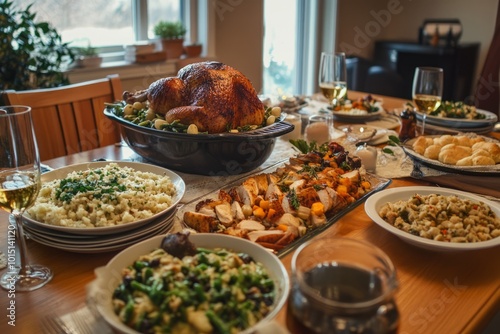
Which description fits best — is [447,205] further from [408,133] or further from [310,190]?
[408,133]

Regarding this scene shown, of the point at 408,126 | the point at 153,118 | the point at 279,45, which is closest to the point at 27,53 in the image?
the point at 153,118

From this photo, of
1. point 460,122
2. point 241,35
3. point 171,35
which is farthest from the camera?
point 241,35

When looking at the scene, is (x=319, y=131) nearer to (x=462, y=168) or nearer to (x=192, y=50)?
Result: (x=462, y=168)

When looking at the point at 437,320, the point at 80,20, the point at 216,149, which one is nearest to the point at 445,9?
the point at 80,20

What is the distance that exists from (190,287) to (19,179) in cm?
41

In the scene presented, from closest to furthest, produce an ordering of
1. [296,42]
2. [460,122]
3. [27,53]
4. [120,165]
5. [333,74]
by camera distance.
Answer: [120,165] → [460,122] → [333,74] → [27,53] → [296,42]

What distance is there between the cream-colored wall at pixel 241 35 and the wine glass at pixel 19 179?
2865 mm

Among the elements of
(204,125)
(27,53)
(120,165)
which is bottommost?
(120,165)

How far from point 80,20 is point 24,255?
7.97 ft

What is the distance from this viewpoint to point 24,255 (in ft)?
3.03

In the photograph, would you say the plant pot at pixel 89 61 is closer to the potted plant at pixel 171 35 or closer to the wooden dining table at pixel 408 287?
the potted plant at pixel 171 35

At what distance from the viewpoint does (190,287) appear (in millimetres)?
733

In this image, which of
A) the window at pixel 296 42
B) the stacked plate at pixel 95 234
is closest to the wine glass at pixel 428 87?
the stacked plate at pixel 95 234

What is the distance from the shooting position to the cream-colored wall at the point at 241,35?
370 centimetres
